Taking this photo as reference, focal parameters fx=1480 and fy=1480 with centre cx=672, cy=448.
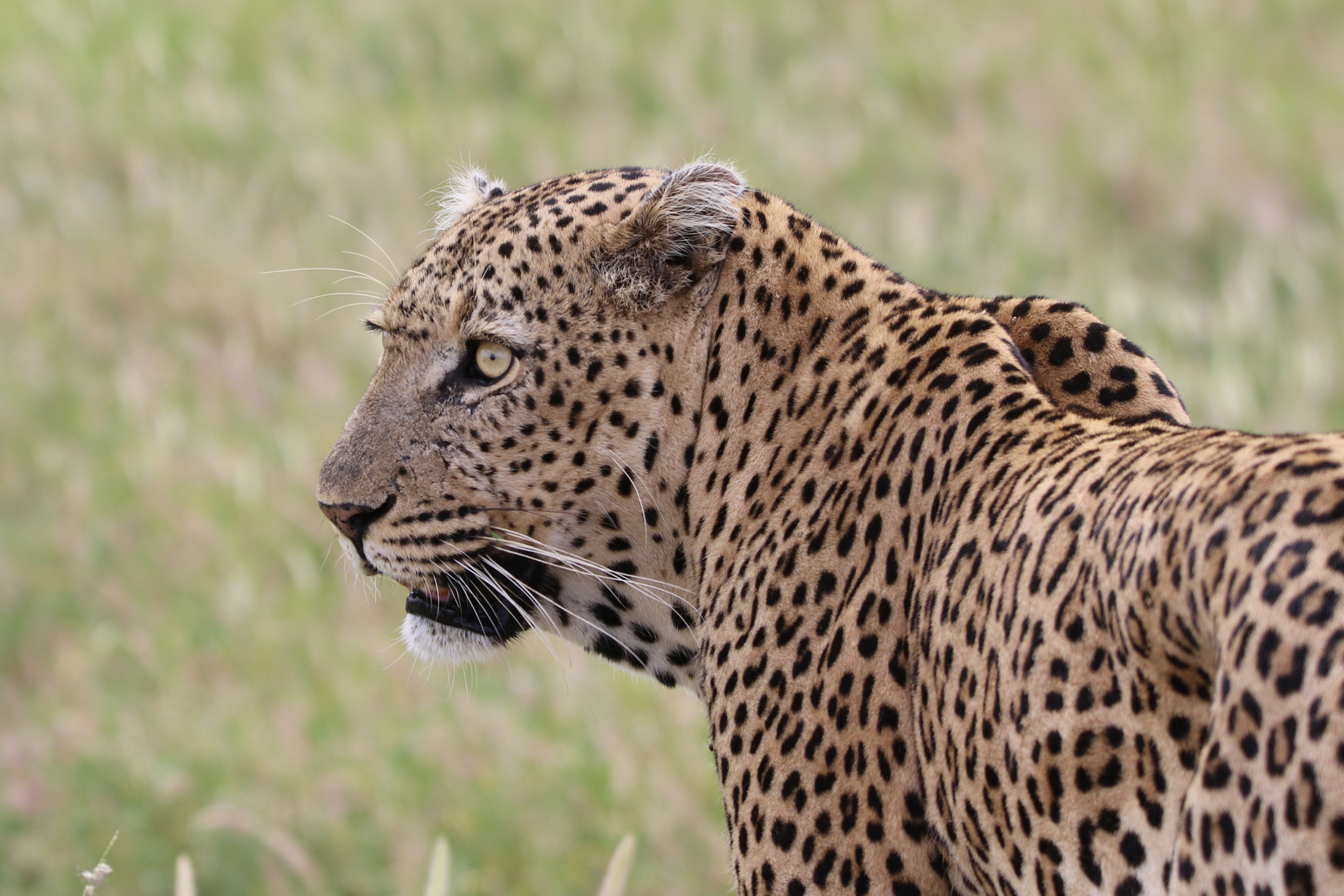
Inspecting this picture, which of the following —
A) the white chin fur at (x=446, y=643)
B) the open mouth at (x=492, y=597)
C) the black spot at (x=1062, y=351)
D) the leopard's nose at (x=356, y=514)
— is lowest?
the white chin fur at (x=446, y=643)

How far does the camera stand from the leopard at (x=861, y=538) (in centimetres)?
231

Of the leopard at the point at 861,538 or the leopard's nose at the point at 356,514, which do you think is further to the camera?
the leopard's nose at the point at 356,514

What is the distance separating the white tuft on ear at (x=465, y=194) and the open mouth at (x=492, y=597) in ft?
3.65

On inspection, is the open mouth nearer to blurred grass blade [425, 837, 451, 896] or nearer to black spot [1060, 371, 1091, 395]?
blurred grass blade [425, 837, 451, 896]

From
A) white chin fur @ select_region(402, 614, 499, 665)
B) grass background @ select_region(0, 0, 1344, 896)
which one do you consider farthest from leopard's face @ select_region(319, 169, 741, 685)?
grass background @ select_region(0, 0, 1344, 896)

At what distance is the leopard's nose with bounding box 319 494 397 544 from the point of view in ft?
13.3

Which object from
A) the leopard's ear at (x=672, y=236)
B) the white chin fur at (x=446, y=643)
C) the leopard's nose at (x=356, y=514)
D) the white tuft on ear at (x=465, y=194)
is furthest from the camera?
the white tuft on ear at (x=465, y=194)

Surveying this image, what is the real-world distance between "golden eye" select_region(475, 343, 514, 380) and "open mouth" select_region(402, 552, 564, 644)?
19.7 inches

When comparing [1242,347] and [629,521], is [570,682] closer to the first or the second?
[629,521]

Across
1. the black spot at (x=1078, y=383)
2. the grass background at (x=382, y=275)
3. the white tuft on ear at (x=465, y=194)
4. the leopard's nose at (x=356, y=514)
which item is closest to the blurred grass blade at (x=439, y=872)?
the leopard's nose at (x=356, y=514)

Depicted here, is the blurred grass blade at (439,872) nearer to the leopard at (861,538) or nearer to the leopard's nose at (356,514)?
the leopard at (861,538)

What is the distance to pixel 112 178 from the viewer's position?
44.3ft

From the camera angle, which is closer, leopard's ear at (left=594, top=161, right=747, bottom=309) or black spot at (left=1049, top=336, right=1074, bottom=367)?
black spot at (left=1049, top=336, right=1074, bottom=367)

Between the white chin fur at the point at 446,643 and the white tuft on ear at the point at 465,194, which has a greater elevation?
the white tuft on ear at the point at 465,194
